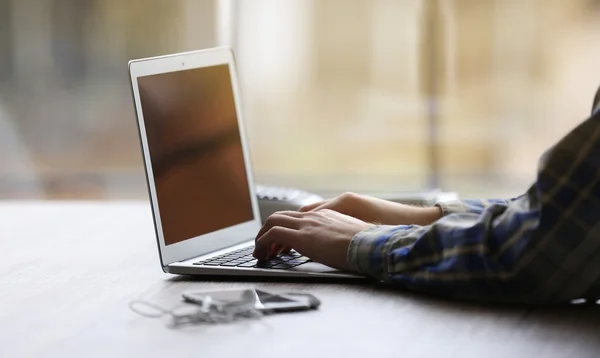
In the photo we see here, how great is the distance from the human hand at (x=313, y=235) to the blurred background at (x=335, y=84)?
2.17 m

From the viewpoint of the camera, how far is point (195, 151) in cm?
127

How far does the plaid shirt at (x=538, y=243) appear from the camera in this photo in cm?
93

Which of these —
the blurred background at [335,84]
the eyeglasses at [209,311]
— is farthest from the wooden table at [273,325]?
the blurred background at [335,84]

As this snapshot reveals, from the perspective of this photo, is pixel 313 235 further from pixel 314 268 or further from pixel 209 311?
pixel 209 311

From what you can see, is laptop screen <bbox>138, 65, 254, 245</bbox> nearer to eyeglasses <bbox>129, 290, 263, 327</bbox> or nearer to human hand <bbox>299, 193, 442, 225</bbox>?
human hand <bbox>299, 193, 442, 225</bbox>

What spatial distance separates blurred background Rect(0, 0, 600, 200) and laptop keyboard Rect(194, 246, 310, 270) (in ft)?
7.03

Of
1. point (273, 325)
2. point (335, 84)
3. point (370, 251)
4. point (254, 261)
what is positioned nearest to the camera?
point (273, 325)

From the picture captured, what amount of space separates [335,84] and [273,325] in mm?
2899

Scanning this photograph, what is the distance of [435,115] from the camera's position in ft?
11.2

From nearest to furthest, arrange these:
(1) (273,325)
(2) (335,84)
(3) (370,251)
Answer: (1) (273,325), (3) (370,251), (2) (335,84)

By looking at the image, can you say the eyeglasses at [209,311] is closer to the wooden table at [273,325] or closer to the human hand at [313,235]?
the wooden table at [273,325]

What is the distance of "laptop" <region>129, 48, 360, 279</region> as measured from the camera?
46.1 inches

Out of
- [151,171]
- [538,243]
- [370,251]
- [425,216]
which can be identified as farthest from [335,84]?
[538,243]

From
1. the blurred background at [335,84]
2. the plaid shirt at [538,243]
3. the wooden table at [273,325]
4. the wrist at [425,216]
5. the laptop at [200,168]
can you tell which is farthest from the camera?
the blurred background at [335,84]
